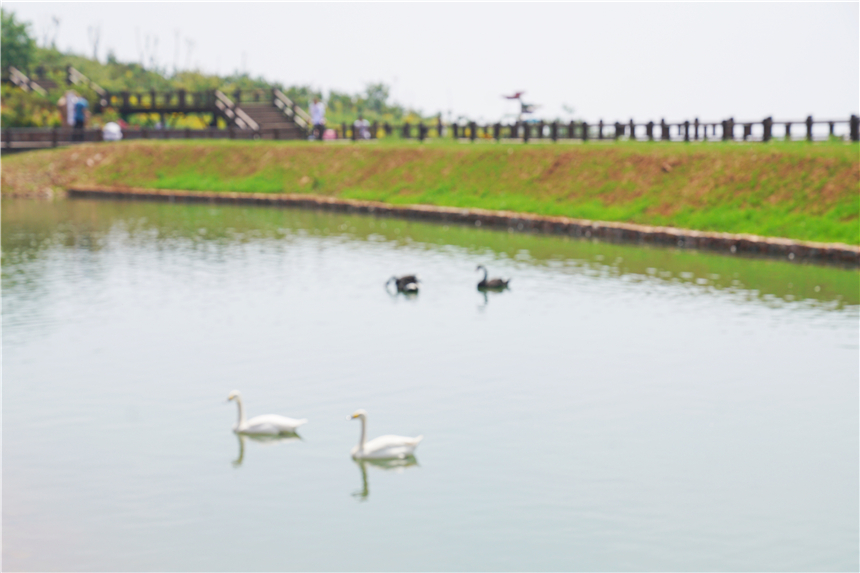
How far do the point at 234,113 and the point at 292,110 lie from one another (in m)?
3.78

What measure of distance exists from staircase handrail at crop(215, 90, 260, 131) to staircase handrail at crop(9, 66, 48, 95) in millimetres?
13213

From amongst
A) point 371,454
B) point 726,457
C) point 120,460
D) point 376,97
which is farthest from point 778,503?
point 376,97

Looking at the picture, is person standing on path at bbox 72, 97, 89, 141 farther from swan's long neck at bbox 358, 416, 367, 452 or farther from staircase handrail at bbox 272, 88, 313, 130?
swan's long neck at bbox 358, 416, 367, 452

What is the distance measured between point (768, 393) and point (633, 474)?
15.3 feet

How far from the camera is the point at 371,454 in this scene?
1244 cm

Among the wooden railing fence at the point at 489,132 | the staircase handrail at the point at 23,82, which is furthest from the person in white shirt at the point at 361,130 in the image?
the staircase handrail at the point at 23,82

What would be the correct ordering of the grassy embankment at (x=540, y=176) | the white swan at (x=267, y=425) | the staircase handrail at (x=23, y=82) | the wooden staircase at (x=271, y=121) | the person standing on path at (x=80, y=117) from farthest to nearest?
1. the staircase handrail at (x=23, y=82)
2. the wooden staircase at (x=271, y=121)
3. the person standing on path at (x=80, y=117)
4. the grassy embankment at (x=540, y=176)
5. the white swan at (x=267, y=425)

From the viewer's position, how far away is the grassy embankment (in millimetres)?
34031

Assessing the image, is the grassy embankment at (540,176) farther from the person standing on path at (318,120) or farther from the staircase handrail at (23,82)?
the staircase handrail at (23,82)

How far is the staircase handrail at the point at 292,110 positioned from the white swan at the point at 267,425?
53.3m

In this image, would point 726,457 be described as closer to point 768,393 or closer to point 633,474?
point 633,474

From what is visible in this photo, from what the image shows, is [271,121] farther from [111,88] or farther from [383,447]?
[383,447]

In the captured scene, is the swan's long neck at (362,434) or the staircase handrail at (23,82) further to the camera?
the staircase handrail at (23,82)

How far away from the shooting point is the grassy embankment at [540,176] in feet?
112
